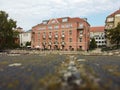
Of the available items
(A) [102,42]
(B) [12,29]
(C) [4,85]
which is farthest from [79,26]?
(C) [4,85]

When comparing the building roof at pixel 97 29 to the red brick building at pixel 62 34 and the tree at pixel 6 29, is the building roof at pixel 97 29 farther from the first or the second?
the tree at pixel 6 29

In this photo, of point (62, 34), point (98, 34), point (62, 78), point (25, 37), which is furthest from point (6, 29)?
point (62, 78)

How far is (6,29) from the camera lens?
9131 centimetres

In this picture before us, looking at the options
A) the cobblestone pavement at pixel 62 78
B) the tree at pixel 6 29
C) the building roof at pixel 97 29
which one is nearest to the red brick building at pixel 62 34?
the tree at pixel 6 29

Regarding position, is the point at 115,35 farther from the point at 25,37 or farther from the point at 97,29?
the point at 25,37

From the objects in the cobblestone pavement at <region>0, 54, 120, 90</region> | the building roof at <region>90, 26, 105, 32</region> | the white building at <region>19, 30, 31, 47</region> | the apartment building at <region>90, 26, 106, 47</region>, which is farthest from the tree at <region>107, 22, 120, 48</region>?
the white building at <region>19, 30, 31, 47</region>

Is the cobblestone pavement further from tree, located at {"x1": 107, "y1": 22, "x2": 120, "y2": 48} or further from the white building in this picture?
the white building

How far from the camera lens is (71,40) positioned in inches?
4240

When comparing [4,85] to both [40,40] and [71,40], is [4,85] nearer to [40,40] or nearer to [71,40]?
[71,40]

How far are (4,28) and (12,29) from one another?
15.0 feet

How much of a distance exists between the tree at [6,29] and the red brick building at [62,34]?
22401 millimetres

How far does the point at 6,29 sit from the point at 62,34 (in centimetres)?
2825

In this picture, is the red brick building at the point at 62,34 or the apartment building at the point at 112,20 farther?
the red brick building at the point at 62,34

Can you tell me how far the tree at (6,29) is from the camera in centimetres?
9081
